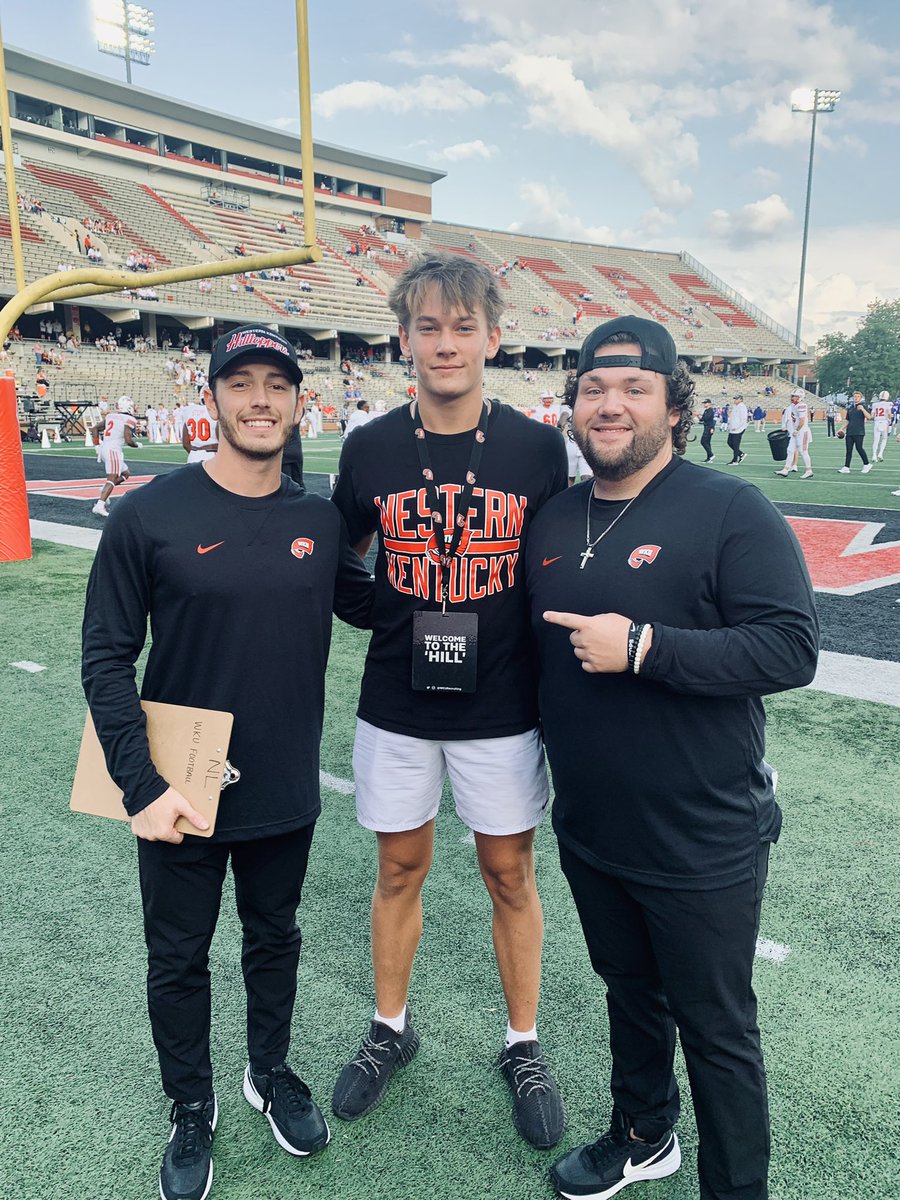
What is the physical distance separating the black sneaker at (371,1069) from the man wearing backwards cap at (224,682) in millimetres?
109

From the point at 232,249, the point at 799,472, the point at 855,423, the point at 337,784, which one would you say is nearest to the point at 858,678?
the point at 337,784

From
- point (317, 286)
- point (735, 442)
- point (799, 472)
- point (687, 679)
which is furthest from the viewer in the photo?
point (317, 286)

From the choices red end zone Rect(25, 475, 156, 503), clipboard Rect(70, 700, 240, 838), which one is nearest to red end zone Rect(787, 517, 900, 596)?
clipboard Rect(70, 700, 240, 838)

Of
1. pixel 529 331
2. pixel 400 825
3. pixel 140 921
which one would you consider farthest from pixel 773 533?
pixel 529 331

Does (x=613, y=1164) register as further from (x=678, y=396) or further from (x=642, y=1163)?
(x=678, y=396)

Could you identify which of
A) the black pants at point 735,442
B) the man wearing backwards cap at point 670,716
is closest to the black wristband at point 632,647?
the man wearing backwards cap at point 670,716

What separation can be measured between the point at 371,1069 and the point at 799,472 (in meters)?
19.2

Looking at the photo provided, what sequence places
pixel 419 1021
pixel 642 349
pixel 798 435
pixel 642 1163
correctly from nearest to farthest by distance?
pixel 642 349 < pixel 642 1163 < pixel 419 1021 < pixel 798 435

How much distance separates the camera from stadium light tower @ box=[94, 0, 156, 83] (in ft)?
163

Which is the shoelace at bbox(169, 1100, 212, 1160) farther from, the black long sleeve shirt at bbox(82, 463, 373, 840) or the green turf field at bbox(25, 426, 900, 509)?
the green turf field at bbox(25, 426, 900, 509)

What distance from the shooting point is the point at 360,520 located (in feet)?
7.74

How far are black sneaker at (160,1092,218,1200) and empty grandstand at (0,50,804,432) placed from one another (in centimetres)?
3156

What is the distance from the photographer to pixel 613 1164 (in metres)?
1.92

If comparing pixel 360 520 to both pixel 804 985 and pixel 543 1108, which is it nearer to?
pixel 543 1108
